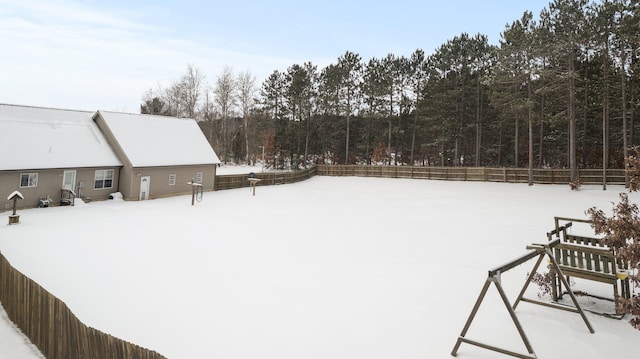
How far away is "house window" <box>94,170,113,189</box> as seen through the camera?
A: 21.7 m

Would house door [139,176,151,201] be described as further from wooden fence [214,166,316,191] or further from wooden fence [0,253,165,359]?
wooden fence [0,253,165,359]

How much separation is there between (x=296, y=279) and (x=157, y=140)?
21084 mm

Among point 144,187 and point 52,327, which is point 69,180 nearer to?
point 144,187

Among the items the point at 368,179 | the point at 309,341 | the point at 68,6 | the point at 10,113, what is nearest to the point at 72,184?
the point at 10,113

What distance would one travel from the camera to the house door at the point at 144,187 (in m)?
22.8

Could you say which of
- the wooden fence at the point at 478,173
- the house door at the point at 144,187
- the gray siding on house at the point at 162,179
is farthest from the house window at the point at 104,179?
the wooden fence at the point at 478,173

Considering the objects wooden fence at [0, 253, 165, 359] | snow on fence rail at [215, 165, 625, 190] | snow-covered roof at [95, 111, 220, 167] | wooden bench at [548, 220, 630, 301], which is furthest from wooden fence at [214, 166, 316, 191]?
wooden bench at [548, 220, 630, 301]

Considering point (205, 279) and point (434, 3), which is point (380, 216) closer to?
point (205, 279)

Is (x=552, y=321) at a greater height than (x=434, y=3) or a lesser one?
lesser

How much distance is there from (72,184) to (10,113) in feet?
18.0

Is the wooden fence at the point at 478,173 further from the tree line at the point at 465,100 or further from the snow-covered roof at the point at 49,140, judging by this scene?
the snow-covered roof at the point at 49,140

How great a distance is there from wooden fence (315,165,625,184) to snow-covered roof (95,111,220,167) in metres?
18.4

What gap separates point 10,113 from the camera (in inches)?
785

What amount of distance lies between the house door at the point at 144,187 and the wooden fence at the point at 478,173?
23.4 m
